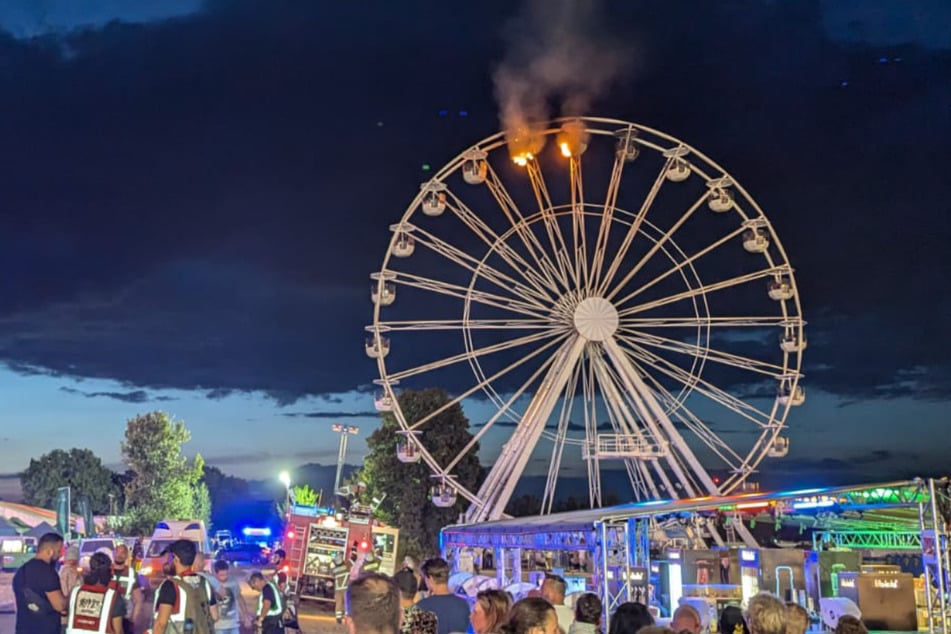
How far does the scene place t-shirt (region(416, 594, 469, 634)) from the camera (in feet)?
22.2

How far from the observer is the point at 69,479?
9100 cm

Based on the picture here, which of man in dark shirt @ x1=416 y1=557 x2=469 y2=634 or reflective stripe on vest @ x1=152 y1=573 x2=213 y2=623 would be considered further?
reflective stripe on vest @ x1=152 y1=573 x2=213 y2=623

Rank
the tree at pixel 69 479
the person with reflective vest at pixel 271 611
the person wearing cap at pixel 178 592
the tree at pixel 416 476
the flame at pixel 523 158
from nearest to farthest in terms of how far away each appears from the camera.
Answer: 1. the person wearing cap at pixel 178 592
2. the person with reflective vest at pixel 271 611
3. the flame at pixel 523 158
4. the tree at pixel 416 476
5. the tree at pixel 69 479

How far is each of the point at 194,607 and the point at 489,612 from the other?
2.68m

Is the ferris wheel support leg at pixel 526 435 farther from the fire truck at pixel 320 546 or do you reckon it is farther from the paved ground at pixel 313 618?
the paved ground at pixel 313 618

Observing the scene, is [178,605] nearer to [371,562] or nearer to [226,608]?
[226,608]

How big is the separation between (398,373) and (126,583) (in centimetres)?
1199

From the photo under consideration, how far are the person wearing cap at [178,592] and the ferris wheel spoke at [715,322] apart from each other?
2128 cm

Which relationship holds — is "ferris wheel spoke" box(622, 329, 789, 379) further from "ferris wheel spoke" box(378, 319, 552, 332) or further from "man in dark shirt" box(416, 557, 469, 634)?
"man in dark shirt" box(416, 557, 469, 634)

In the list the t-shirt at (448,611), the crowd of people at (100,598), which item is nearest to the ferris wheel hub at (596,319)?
the crowd of people at (100,598)

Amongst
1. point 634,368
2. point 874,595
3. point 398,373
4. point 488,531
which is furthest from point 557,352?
point 874,595

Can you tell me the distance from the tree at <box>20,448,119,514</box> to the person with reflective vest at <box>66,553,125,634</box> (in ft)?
293

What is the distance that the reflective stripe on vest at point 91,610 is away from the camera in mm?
8078

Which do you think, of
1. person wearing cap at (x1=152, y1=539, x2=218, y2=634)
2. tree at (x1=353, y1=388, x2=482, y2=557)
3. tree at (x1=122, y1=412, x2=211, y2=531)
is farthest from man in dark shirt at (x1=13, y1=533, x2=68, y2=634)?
tree at (x1=122, y1=412, x2=211, y2=531)
